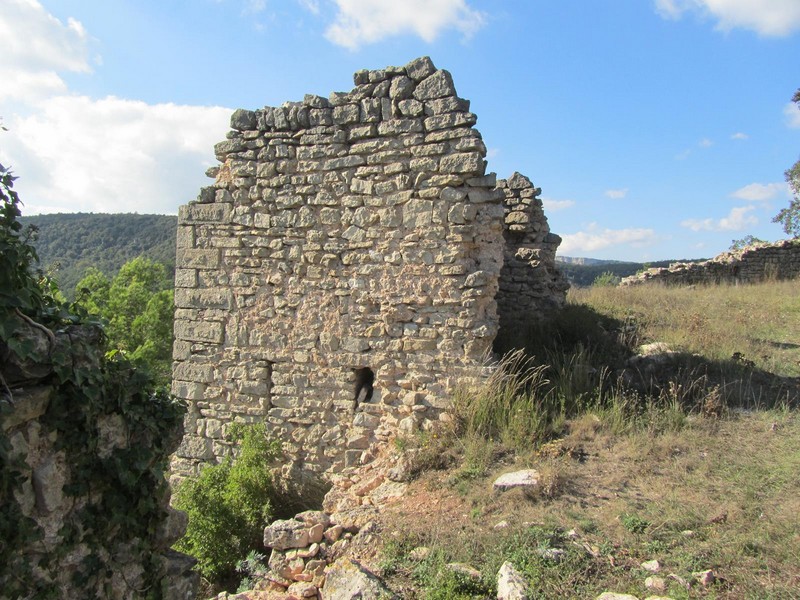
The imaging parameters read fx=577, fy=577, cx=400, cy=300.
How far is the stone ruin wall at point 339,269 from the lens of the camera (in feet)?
18.6

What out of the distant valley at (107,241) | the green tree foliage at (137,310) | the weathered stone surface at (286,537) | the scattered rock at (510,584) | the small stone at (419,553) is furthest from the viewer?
the distant valley at (107,241)

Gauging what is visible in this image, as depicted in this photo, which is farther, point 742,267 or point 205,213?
point 742,267

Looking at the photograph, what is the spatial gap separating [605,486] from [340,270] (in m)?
3.25

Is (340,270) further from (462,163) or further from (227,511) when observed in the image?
(227,511)

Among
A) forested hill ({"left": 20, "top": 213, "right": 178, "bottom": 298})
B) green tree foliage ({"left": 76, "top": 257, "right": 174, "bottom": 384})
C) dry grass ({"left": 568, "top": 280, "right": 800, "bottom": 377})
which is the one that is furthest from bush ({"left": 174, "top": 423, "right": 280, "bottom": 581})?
forested hill ({"left": 20, "top": 213, "right": 178, "bottom": 298})

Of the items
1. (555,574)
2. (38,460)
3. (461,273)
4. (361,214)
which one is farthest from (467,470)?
(38,460)

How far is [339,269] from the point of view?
6.08 meters

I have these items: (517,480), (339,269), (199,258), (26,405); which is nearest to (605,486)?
(517,480)

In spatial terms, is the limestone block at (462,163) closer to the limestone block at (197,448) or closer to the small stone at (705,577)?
the small stone at (705,577)

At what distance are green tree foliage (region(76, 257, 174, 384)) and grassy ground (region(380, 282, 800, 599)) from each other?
1631 cm

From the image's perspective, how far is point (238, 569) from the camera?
4.45 metres

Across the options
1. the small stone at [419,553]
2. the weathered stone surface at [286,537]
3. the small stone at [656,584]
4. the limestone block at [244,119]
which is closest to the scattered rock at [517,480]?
the small stone at [419,553]

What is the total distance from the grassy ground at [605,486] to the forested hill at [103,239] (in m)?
34.6

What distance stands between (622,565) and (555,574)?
0.44 metres
